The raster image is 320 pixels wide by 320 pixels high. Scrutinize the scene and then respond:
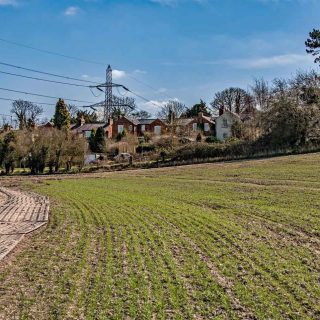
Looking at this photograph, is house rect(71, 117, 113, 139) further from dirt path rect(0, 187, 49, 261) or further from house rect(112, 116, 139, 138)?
dirt path rect(0, 187, 49, 261)

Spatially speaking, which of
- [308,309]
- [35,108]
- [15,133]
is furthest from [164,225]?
[35,108]

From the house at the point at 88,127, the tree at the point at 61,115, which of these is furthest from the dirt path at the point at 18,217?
the house at the point at 88,127

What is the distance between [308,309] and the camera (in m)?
5.90

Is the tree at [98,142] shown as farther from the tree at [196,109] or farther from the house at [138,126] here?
the tree at [196,109]

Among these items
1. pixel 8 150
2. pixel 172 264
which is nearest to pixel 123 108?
pixel 8 150

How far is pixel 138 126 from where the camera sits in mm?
84188

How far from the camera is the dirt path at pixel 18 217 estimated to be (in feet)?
36.4

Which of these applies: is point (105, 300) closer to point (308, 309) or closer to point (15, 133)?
point (308, 309)

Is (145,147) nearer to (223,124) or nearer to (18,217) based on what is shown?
(223,124)

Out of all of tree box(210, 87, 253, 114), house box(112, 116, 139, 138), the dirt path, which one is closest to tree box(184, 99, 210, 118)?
tree box(210, 87, 253, 114)

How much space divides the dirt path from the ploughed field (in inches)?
16.8

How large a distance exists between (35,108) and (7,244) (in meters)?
91.1

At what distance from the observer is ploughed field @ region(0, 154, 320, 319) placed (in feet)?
20.1

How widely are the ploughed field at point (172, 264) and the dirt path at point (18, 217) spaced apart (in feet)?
1.40
